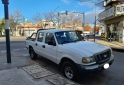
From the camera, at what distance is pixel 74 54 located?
14.0 feet

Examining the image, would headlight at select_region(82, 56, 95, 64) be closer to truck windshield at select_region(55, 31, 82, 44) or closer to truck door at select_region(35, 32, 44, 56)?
truck windshield at select_region(55, 31, 82, 44)

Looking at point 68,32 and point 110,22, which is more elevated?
point 110,22

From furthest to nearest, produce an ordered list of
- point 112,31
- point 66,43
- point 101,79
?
point 112,31, point 66,43, point 101,79

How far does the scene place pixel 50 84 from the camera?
405cm

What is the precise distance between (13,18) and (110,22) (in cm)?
4020

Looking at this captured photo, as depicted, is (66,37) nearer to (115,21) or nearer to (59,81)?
(59,81)

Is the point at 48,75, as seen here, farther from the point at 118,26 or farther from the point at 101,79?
the point at 118,26

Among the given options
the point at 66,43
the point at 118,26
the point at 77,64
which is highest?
the point at 118,26

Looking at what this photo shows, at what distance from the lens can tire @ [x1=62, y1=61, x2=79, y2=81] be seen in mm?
4332

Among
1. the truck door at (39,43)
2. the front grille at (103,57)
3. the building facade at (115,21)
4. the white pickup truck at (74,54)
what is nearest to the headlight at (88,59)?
the white pickup truck at (74,54)

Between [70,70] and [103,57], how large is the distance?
1.20m

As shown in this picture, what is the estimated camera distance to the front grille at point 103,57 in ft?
14.0

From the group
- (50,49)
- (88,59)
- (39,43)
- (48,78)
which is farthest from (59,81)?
(39,43)

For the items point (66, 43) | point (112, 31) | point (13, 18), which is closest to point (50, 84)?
point (66, 43)
